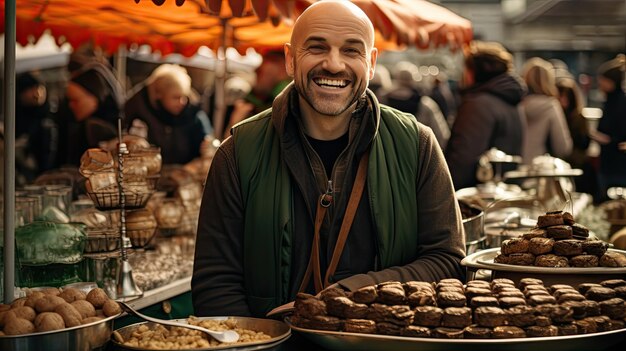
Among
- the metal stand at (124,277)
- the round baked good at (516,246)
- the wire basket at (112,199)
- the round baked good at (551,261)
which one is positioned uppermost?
the wire basket at (112,199)

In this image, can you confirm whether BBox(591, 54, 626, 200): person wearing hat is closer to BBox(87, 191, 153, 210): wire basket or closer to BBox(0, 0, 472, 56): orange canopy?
BBox(0, 0, 472, 56): orange canopy

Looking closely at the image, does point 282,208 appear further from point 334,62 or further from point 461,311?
point 461,311

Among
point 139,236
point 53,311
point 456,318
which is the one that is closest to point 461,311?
point 456,318

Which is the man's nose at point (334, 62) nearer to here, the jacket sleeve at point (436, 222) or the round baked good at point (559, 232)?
the jacket sleeve at point (436, 222)

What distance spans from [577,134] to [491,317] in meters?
7.65

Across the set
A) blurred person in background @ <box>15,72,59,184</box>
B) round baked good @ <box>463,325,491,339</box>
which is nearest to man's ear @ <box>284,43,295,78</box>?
round baked good @ <box>463,325,491,339</box>

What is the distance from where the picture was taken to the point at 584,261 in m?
2.99

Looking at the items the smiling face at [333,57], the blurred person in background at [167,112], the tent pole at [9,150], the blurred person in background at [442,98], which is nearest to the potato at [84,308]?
the tent pole at [9,150]

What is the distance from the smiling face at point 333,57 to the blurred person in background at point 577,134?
20.9 feet

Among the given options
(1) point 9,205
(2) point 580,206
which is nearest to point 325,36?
(1) point 9,205

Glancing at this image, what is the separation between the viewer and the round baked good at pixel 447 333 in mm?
2486

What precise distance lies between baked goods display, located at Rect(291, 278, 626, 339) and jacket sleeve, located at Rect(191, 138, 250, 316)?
2.08 ft

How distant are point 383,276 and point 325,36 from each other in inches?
33.8

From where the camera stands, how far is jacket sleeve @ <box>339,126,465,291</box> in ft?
10.9
